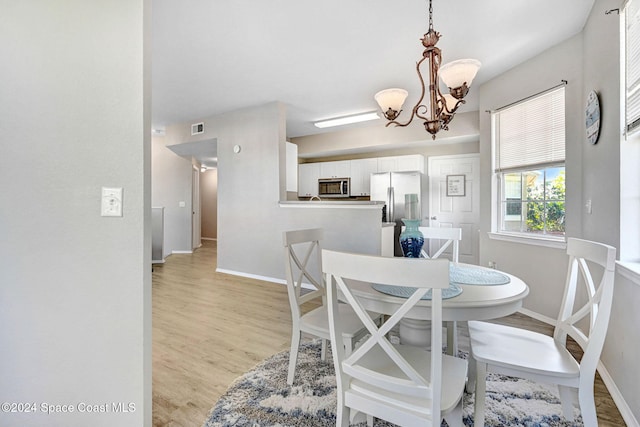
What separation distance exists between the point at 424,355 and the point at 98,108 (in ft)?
5.79

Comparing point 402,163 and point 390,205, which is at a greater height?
point 402,163

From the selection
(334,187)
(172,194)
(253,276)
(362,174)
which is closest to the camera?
(253,276)

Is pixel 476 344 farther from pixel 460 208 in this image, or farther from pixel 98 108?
pixel 460 208

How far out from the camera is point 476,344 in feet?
4.96

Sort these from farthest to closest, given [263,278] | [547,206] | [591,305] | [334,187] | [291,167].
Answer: [334,187]
[291,167]
[263,278]
[547,206]
[591,305]

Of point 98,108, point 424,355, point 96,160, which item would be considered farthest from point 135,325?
point 424,355

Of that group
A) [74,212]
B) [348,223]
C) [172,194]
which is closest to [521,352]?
[74,212]

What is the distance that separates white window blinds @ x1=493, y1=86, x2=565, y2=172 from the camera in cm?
295

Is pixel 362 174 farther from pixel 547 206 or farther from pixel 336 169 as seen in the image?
pixel 547 206

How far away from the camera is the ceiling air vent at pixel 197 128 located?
17.7 feet

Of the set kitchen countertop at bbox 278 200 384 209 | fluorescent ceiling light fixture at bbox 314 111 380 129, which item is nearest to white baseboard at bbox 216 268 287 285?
kitchen countertop at bbox 278 200 384 209

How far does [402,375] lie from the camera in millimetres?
1229

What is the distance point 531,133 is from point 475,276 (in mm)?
2289

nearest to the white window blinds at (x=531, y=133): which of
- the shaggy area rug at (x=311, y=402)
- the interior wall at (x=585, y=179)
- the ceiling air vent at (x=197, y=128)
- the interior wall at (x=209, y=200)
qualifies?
the interior wall at (x=585, y=179)
